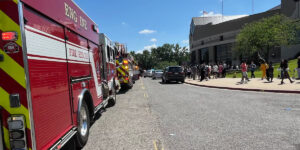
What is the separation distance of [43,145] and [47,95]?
2.13ft

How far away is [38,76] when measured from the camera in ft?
9.36

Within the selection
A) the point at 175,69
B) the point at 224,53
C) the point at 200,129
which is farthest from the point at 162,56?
the point at 200,129

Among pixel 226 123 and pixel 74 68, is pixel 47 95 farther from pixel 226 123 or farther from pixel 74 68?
pixel 226 123

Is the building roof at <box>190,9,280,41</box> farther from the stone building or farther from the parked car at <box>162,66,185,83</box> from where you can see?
the parked car at <box>162,66,185,83</box>

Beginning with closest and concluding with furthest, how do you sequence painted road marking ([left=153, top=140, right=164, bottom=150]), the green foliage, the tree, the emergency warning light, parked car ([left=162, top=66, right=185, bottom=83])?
the emergency warning light → painted road marking ([left=153, top=140, right=164, bottom=150]) → parked car ([left=162, top=66, right=185, bottom=83]) → the tree → the green foliage

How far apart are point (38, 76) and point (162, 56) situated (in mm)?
133040

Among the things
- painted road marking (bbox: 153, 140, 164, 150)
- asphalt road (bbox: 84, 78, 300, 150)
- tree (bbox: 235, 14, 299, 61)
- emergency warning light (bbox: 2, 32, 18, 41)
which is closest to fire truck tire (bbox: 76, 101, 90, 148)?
asphalt road (bbox: 84, 78, 300, 150)

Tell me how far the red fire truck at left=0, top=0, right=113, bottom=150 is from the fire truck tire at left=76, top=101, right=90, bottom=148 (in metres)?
0.03

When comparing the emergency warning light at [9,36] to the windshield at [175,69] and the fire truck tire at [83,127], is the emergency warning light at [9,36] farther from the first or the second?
the windshield at [175,69]

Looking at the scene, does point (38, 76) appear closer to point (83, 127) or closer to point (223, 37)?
point (83, 127)

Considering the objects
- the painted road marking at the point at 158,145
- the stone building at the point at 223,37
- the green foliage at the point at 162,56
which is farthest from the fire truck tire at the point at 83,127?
the green foliage at the point at 162,56

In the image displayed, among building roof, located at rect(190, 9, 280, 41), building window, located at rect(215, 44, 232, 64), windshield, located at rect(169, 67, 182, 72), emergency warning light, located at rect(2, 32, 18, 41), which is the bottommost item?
windshield, located at rect(169, 67, 182, 72)

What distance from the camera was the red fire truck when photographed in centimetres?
255

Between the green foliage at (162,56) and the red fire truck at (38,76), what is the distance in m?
118
